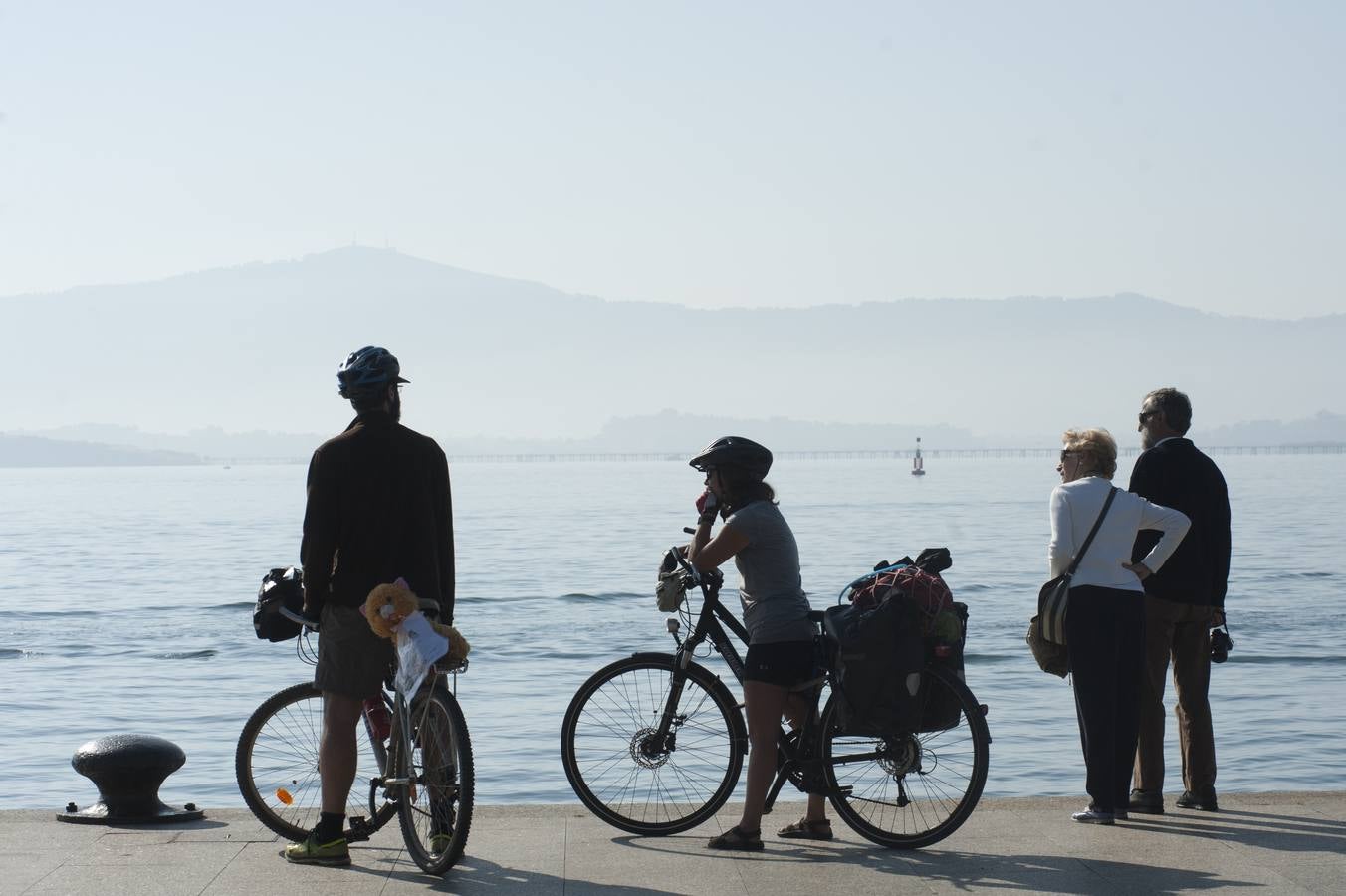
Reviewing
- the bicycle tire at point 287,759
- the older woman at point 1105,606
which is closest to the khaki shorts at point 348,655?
the bicycle tire at point 287,759

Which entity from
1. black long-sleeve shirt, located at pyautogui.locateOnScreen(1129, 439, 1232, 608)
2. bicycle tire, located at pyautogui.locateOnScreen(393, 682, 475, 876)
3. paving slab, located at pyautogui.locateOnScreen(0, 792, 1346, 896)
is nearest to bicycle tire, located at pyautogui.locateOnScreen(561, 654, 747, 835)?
paving slab, located at pyautogui.locateOnScreen(0, 792, 1346, 896)

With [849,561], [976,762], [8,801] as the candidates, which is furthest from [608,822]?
[849,561]

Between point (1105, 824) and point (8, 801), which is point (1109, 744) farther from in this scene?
point (8, 801)

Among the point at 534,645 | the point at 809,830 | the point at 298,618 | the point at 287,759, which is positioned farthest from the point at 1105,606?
the point at 534,645

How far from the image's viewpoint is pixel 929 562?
677 centimetres

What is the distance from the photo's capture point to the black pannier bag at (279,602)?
646cm

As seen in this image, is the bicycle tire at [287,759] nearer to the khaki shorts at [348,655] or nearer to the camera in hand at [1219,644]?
the khaki shorts at [348,655]

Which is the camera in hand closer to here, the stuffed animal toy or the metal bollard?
the stuffed animal toy

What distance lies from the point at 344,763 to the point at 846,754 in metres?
1.97

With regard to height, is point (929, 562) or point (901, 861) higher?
point (929, 562)

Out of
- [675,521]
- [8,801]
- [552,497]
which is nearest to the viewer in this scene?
[8,801]

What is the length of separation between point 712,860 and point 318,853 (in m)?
1.48

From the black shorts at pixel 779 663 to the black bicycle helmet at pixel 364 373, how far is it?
5.82ft

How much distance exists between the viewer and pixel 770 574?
6.67 m
